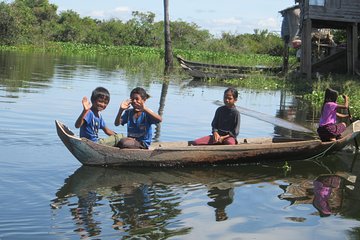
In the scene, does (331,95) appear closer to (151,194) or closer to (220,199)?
(220,199)

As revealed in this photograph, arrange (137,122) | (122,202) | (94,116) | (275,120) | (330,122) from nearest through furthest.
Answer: (122,202)
(94,116)
(137,122)
(330,122)
(275,120)

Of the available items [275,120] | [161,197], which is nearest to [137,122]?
[161,197]

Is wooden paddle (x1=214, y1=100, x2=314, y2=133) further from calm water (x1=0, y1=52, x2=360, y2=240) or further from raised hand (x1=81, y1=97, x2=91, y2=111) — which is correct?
raised hand (x1=81, y1=97, x2=91, y2=111)

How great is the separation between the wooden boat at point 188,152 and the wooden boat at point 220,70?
15067 mm

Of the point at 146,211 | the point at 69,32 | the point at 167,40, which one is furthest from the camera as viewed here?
the point at 69,32

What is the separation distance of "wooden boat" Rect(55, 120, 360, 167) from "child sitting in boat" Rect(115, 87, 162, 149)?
0.18 meters

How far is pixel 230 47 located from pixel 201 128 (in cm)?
4350

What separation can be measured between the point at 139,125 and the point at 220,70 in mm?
18420

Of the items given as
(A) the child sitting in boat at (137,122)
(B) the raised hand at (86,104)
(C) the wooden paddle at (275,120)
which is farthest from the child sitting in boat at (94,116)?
(C) the wooden paddle at (275,120)

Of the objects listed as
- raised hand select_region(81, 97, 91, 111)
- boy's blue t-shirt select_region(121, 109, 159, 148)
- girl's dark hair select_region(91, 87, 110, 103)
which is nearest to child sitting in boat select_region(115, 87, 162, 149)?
boy's blue t-shirt select_region(121, 109, 159, 148)

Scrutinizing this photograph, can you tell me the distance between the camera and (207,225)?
5008mm

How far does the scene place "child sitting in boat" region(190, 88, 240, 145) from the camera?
7.71 meters

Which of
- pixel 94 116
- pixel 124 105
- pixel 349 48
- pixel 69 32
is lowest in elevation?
pixel 94 116

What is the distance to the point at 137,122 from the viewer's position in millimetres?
7145
